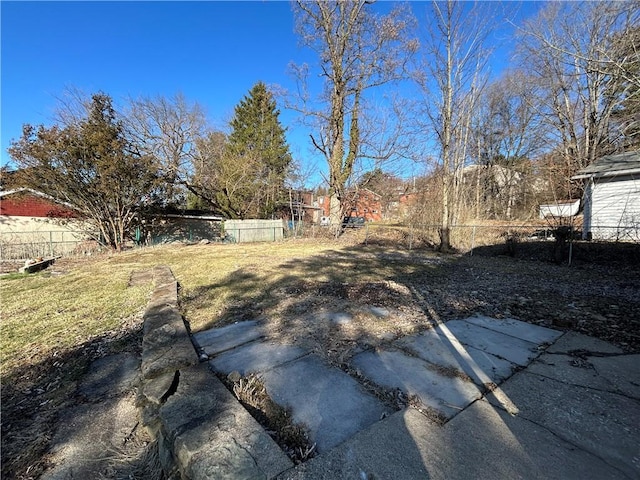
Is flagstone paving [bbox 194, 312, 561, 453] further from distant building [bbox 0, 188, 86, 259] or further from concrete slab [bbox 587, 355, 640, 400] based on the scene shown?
distant building [bbox 0, 188, 86, 259]

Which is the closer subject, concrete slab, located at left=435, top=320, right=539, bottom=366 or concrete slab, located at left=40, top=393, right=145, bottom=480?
concrete slab, located at left=40, top=393, right=145, bottom=480

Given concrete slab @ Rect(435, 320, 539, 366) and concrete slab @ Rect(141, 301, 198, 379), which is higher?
concrete slab @ Rect(141, 301, 198, 379)

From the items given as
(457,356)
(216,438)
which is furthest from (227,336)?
(457,356)

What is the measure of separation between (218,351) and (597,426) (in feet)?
8.58

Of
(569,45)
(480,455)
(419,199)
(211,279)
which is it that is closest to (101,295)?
(211,279)

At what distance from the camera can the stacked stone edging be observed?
1262 mm

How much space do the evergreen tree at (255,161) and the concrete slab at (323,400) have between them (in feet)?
55.4

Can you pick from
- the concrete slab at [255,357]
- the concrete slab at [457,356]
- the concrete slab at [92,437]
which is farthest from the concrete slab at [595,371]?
the concrete slab at [92,437]

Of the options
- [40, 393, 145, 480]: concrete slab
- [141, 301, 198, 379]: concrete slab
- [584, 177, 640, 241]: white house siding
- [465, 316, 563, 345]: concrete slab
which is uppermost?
[584, 177, 640, 241]: white house siding

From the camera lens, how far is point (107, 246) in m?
11.9

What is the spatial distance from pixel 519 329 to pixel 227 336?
9.84ft

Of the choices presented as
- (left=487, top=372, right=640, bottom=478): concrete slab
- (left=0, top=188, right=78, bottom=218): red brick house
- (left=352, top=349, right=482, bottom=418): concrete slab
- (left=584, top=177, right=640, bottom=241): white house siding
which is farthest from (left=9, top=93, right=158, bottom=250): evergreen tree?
(left=584, top=177, right=640, bottom=241): white house siding

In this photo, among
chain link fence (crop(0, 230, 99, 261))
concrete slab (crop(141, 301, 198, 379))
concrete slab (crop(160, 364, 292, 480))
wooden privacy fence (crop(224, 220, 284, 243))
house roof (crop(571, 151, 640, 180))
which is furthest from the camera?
wooden privacy fence (crop(224, 220, 284, 243))

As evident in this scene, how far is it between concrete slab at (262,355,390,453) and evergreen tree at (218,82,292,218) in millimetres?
16886
